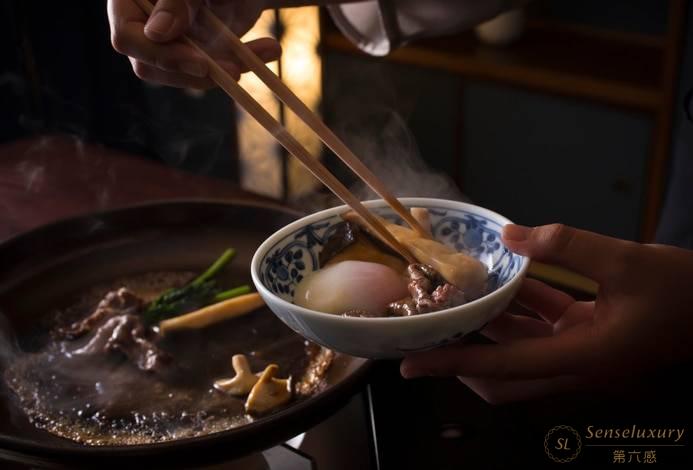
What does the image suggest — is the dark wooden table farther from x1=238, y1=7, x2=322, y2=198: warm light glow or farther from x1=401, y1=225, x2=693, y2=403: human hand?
x1=238, y1=7, x2=322, y2=198: warm light glow

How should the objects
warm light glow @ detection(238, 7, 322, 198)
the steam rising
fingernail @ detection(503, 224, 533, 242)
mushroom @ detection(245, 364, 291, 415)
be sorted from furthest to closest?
warm light glow @ detection(238, 7, 322, 198) → the steam rising → mushroom @ detection(245, 364, 291, 415) → fingernail @ detection(503, 224, 533, 242)

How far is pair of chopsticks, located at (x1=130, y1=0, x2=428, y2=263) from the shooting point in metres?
1.05

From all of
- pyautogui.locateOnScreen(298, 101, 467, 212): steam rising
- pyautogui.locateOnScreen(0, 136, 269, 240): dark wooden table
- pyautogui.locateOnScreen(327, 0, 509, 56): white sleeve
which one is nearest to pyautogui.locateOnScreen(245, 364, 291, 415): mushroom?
pyautogui.locateOnScreen(298, 101, 467, 212): steam rising

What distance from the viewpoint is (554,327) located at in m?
1.18

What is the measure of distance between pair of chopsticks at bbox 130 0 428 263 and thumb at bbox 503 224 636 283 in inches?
8.1

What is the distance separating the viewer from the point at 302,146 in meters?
1.06

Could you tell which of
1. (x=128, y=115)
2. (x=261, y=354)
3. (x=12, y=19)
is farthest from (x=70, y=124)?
(x=261, y=354)

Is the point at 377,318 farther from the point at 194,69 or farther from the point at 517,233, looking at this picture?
the point at 194,69

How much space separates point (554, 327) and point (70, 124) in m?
3.39

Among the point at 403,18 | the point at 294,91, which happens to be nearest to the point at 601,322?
the point at 403,18

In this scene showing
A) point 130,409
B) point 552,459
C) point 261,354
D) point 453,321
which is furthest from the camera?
point 261,354

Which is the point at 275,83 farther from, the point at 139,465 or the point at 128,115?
the point at 128,115

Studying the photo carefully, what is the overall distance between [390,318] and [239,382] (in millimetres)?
501

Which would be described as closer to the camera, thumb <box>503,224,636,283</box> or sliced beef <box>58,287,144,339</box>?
thumb <box>503,224,636,283</box>
